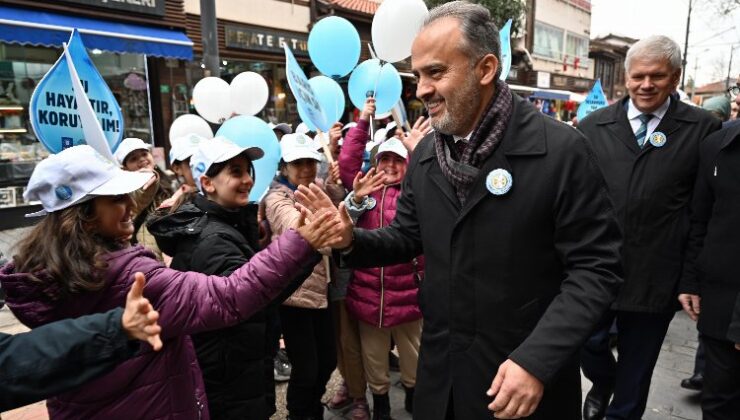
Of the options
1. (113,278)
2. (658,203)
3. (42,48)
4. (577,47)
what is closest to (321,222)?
(113,278)

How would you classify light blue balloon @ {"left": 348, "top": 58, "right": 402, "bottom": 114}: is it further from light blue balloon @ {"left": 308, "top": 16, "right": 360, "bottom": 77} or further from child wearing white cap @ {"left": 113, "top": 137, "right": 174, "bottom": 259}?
child wearing white cap @ {"left": 113, "top": 137, "right": 174, "bottom": 259}

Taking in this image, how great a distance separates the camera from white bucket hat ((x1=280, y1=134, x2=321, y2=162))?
3.27 m

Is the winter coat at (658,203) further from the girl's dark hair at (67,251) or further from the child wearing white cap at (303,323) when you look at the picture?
the girl's dark hair at (67,251)

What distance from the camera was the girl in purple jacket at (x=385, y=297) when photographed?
10.6 feet

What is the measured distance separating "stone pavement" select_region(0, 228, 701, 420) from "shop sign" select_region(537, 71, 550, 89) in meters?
22.0

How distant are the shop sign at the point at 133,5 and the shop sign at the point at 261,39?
5.63 ft

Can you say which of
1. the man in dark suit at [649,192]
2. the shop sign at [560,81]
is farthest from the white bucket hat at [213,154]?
the shop sign at [560,81]

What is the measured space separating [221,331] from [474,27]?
1684 millimetres

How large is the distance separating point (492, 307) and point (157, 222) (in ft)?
5.01

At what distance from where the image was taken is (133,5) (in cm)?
900

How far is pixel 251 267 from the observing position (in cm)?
179

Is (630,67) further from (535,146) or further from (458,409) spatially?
(458,409)

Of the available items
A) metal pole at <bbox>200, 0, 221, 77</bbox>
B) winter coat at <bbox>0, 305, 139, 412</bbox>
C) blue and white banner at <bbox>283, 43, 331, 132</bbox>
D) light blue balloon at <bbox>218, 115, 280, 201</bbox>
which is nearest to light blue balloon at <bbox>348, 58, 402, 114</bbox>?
blue and white banner at <bbox>283, 43, 331, 132</bbox>

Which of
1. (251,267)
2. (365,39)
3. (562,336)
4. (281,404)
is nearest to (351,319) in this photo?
(281,404)
